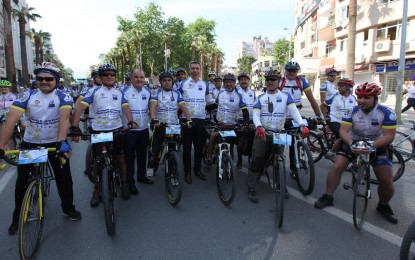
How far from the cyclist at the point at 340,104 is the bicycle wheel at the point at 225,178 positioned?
2.64 m

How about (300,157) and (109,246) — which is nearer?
(109,246)

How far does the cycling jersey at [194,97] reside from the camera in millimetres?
5684

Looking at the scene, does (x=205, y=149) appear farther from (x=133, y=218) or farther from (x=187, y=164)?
(x=133, y=218)

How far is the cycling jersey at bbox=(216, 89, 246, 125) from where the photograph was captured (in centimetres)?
573

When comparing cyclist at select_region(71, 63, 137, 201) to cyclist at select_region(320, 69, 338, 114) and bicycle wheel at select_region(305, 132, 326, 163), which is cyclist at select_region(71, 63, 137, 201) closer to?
bicycle wheel at select_region(305, 132, 326, 163)

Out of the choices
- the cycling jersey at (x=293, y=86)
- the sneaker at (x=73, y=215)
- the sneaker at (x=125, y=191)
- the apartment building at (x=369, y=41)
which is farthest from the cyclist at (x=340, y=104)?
the apartment building at (x=369, y=41)

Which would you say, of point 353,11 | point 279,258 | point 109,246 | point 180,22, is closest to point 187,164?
point 109,246

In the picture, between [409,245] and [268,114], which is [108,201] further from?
[409,245]

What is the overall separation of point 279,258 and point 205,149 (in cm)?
346

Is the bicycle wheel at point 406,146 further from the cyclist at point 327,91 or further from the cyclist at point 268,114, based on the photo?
the cyclist at point 268,114

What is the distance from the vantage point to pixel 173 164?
4.63 meters

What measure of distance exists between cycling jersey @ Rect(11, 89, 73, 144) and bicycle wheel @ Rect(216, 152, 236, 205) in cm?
226

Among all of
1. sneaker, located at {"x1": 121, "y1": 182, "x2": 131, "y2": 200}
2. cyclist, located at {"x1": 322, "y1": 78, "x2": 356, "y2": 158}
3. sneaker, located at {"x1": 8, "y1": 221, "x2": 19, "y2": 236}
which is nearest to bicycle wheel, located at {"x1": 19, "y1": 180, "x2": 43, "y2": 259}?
sneaker, located at {"x1": 8, "y1": 221, "x2": 19, "y2": 236}

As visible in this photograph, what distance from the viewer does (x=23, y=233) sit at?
295cm
